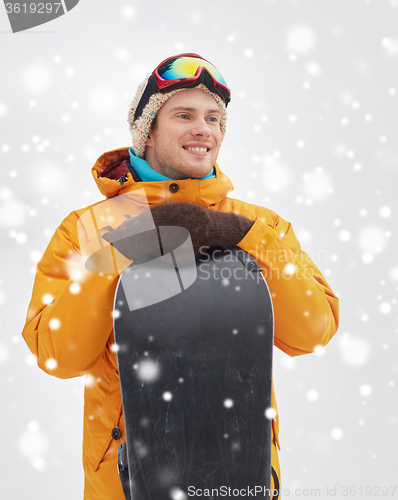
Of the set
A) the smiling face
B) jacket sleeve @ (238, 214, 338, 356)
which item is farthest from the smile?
jacket sleeve @ (238, 214, 338, 356)

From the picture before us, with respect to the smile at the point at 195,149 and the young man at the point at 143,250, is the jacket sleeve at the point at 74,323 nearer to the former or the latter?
the young man at the point at 143,250

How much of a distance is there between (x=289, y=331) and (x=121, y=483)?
2.04 ft

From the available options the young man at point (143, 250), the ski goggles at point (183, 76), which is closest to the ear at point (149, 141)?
the young man at point (143, 250)

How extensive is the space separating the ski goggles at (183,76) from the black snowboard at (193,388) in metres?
0.66

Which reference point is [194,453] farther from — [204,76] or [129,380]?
[204,76]

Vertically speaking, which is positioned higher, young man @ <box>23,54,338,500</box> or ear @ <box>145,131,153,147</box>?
ear @ <box>145,131,153,147</box>

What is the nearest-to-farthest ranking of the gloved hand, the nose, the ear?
the gloved hand
the nose
the ear

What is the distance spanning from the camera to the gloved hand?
1.00 meters

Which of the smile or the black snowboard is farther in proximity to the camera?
the smile

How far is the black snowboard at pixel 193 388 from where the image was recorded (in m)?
1.03

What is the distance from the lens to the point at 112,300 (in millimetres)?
1075

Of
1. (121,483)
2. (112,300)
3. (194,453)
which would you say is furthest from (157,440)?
(112,300)

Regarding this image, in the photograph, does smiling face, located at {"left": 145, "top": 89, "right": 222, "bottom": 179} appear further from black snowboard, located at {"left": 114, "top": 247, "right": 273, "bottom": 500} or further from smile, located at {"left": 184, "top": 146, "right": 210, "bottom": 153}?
black snowboard, located at {"left": 114, "top": 247, "right": 273, "bottom": 500}

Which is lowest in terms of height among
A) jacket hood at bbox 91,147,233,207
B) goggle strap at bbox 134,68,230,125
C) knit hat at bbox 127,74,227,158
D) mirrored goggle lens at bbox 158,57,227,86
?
jacket hood at bbox 91,147,233,207
